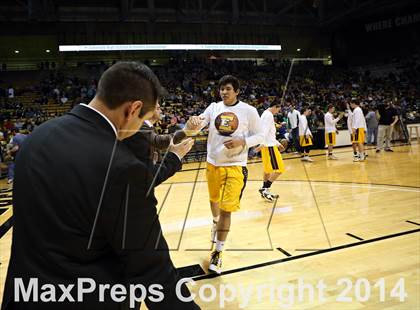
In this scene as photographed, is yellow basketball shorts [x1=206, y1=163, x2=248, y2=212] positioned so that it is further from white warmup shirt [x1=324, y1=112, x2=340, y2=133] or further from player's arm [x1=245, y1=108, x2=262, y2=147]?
white warmup shirt [x1=324, y1=112, x2=340, y2=133]

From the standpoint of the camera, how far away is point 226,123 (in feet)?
7.91

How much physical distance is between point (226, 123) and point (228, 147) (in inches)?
8.6

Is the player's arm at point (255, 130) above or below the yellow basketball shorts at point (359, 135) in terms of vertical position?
above

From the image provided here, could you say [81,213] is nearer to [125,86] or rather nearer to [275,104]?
[125,86]

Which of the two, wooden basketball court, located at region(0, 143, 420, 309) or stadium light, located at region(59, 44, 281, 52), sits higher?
stadium light, located at region(59, 44, 281, 52)

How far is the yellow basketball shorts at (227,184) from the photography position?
279cm

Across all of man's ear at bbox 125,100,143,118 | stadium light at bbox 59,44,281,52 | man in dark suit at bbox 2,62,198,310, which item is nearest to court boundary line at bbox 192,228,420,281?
stadium light at bbox 59,44,281,52

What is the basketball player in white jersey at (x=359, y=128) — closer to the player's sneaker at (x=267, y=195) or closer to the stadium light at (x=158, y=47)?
the player's sneaker at (x=267, y=195)

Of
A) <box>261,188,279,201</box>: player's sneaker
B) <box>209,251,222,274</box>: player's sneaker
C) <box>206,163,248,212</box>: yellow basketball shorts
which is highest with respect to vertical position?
<box>206,163,248,212</box>: yellow basketball shorts

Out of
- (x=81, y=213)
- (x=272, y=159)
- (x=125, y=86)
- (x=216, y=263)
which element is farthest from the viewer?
(x=272, y=159)

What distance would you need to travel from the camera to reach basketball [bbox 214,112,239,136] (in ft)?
7.26

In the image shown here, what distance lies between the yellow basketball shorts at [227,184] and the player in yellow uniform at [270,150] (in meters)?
0.36

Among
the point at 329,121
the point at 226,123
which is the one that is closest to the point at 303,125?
the point at 226,123

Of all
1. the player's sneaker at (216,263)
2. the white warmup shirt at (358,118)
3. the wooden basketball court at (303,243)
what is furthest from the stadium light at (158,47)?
the white warmup shirt at (358,118)
